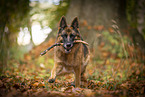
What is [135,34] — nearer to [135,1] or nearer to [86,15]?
[135,1]

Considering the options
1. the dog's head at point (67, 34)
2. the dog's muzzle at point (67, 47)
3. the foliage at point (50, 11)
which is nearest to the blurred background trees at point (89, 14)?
the foliage at point (50, 11)

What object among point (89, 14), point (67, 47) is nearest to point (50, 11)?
point (89, 14)

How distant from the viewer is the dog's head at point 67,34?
3205 mm

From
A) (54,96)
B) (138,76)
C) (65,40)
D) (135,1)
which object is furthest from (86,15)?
(54,96)

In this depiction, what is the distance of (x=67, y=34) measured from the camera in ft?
10.9

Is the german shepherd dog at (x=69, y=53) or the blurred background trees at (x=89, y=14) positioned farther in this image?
the blurred background trees at (x=89, y=14)

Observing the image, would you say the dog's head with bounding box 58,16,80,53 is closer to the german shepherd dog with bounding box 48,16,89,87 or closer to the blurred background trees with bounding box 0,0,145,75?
the german shepherd dog with bounding box 48,16,89,87

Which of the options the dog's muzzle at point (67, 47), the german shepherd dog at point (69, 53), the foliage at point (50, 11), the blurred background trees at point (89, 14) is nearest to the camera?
the dog's muzzle at point (67, 47)

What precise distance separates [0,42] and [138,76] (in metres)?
5.25

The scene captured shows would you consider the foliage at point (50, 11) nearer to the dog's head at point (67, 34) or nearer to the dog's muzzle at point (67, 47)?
the dog's head at point (67, 34)

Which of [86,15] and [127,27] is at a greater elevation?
[86,15]

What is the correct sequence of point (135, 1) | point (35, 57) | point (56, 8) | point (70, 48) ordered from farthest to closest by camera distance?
point (56, 8), point (135, 1), point (35, 57), point (70, 48)

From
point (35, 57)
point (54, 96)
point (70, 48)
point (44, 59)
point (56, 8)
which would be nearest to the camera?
point (54, 96)

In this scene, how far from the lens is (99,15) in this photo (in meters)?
9.72
